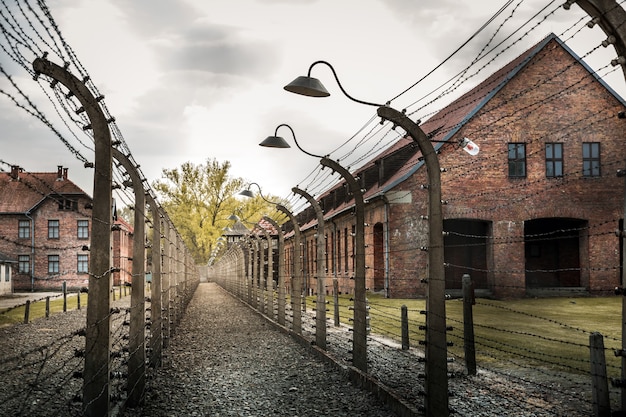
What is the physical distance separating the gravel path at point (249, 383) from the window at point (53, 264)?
112ft

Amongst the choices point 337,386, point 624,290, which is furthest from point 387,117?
point 337,386

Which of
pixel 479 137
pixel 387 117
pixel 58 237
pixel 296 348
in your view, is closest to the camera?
pixel 387 117

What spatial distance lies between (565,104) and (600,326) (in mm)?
11414

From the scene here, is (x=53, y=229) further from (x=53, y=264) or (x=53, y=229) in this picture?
(x=53, y=264)

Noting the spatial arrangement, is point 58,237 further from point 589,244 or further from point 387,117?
point 387,117

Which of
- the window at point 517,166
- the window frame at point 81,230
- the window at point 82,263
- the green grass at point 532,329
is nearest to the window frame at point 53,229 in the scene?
the window frame at point 81,230

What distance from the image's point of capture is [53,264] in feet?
144

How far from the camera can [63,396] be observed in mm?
7371

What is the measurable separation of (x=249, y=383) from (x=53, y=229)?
40.0 m

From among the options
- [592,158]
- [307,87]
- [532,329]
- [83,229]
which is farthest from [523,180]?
[83,229]

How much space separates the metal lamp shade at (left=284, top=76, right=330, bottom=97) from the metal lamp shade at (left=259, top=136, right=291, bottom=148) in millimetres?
3855

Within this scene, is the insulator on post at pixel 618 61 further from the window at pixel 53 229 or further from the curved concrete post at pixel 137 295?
the window at pixel 53 229

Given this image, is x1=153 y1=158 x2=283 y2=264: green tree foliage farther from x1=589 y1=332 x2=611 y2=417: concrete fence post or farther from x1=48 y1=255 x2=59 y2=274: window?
x1=589 y1=332 x2=611 y2=417: concrete fence post

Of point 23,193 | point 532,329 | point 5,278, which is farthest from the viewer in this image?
point 23,193
